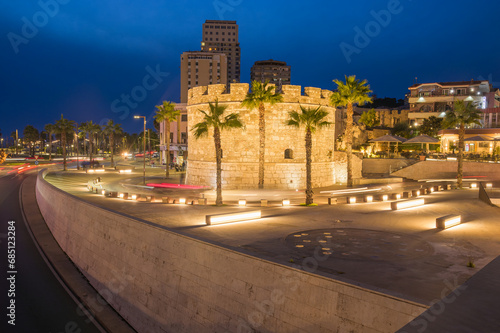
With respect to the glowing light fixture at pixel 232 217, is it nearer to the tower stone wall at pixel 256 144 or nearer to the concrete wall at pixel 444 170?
the tower stone wall at pixel 256 144

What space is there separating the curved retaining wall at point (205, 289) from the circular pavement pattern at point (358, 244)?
283cm

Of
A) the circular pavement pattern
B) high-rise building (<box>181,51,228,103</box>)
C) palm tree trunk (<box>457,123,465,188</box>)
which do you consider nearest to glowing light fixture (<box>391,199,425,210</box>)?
the circular pavement pattern

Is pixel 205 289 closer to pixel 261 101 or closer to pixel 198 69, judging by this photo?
pixel 261 101

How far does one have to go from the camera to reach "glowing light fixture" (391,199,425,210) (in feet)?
66.3

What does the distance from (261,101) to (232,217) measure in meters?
14.4

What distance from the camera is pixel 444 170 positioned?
37719mm

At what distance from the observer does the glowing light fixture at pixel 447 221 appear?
15.3 meters

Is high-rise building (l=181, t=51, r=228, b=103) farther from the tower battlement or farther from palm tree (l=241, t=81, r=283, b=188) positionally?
palm tree (l=241, t=81, r=283, b=188)

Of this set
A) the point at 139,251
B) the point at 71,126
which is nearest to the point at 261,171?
the point at 139,251

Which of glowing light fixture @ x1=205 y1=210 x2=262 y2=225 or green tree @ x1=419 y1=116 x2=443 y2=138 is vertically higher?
green tree @ x1=419 y1=116 x2=443 y2=138

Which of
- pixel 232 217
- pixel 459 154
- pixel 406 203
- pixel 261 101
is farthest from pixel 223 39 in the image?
pixel 232 217

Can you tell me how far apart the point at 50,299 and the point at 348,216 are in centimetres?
1508

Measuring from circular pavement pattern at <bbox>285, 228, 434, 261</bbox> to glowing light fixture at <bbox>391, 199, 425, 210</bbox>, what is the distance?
19.4 feet

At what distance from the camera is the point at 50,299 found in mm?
16766
